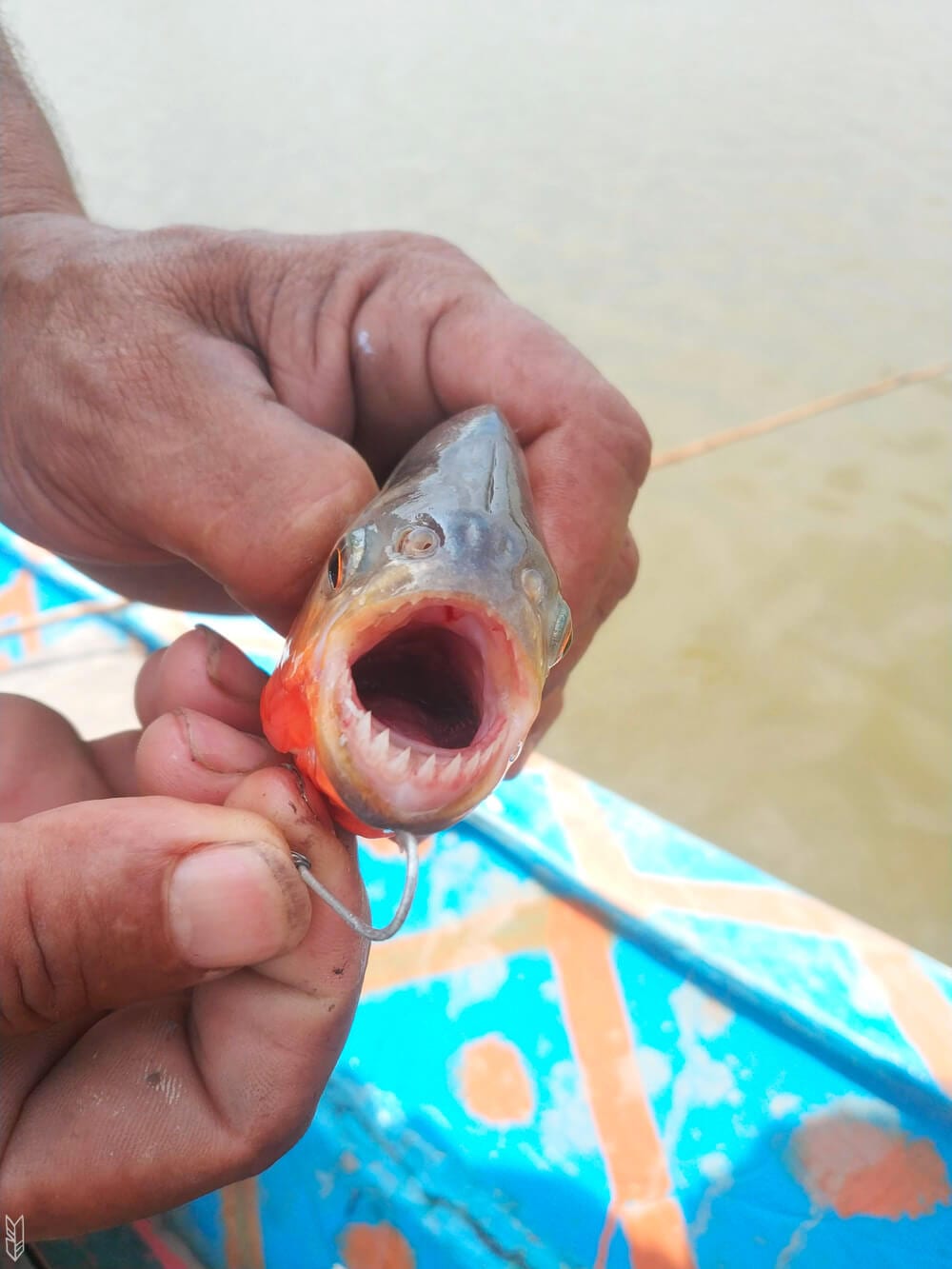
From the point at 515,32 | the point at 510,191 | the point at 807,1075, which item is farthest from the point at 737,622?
the point at 515,32

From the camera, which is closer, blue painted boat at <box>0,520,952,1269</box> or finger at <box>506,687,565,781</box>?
blue painted boat at <box>0,520,952,1269</box>

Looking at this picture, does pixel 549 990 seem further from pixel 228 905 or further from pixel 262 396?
pixel 262 396

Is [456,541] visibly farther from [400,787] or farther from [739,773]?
[739,773]

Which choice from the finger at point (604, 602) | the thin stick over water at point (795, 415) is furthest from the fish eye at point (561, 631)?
the thin stick over water at point (795, 415)

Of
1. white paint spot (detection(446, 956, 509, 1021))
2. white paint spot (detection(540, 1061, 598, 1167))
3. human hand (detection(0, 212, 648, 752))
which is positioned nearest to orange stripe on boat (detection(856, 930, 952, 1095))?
white paint spot (detection(540, 1061, 598, 1167))

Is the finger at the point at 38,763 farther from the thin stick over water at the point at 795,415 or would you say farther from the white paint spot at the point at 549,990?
the thin stick over water at the point at 795,415

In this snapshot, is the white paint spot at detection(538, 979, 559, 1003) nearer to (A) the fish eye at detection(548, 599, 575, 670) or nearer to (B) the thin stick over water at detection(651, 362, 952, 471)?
(A) the fish eye at detection(548, 599, 575, 670)
